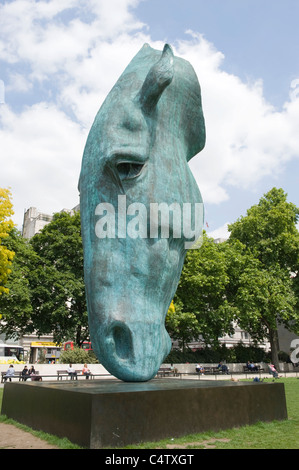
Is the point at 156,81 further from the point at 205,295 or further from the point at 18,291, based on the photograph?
the point at 205,295

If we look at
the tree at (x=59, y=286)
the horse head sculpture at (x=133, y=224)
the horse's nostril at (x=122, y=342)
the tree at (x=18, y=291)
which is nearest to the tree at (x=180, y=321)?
the tree at (x=59, y=286)

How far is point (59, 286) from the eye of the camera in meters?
28.1

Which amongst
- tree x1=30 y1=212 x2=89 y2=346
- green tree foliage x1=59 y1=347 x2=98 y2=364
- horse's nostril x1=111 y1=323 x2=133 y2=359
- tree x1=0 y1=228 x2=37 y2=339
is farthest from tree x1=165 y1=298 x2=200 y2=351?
horse's nostril x1=111 y1=323 x2=133 y2=359

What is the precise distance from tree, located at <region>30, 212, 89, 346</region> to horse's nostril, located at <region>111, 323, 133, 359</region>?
23695 millimetres

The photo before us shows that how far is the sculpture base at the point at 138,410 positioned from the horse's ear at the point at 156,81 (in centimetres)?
400

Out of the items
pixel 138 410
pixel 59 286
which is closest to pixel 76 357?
pixel 59 286

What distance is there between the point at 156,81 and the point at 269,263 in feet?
91.7

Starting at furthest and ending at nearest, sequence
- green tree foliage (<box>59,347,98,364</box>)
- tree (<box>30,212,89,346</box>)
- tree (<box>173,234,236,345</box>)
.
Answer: tree (<box>30,212,89,346</box>) < tree (<box>173,234,236,345</box>) < green tree foliage (<box>59,347,98,364</box>)

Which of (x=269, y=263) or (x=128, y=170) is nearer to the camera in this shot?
(x=128, y=170)

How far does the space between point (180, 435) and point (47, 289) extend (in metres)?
24.3

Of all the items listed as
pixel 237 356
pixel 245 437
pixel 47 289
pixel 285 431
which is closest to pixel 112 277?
pixel 245 437

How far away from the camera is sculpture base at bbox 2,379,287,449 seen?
4.88m

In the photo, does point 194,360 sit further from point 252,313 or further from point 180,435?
point 180,435

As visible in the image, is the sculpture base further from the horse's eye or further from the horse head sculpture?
the horse's eye
